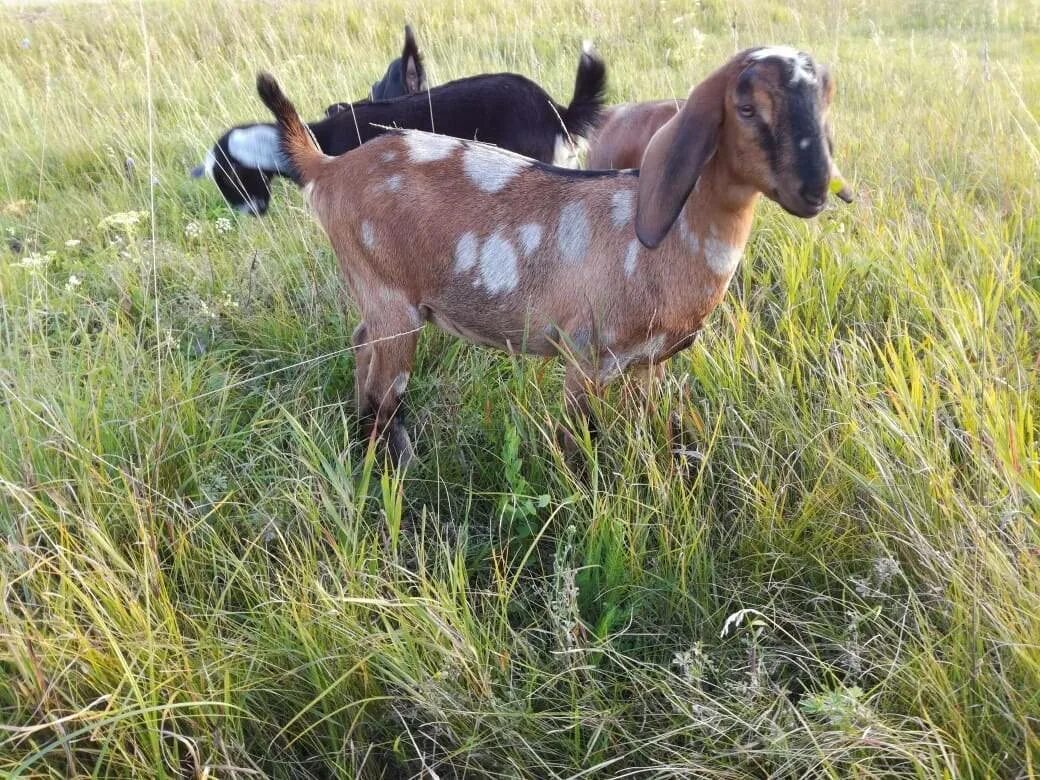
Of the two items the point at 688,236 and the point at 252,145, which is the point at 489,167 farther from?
the point at 252,145

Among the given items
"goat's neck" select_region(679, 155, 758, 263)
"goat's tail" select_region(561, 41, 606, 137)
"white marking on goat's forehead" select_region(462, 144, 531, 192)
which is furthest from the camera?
"goat's tail" select_region(561, 41, 606, 137)

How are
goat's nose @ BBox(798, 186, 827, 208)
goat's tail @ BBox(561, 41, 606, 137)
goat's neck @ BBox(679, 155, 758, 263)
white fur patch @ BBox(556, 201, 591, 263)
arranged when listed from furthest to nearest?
goat's tail @ BBox(561, 41, 606, 137), white fur patch @ BBox(556, 201, 591, 263), goat's neck @ BBox(679, 155, 758, 263), goat's nose @ BBox(798, 186, 827, 208)

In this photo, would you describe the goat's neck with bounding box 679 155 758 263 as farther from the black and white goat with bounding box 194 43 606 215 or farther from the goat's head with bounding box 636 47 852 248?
the black and white goat with bounding box 194 43 606 215

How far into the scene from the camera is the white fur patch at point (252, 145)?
3.50 metres

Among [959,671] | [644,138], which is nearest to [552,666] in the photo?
[959,671]

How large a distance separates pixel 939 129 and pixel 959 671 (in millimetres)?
3439

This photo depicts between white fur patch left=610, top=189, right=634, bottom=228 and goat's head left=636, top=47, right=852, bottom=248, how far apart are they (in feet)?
0.63

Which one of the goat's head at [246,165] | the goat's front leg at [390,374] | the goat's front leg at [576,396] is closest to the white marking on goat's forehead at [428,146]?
the goat's front leg at [390,374]

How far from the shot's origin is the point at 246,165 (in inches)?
139

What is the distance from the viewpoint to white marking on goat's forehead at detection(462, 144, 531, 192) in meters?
2.30

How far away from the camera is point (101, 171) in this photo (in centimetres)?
456

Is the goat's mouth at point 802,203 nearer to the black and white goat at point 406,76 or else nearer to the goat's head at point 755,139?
the goat's head at point 755,139

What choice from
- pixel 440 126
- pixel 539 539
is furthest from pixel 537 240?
pixel 440 126

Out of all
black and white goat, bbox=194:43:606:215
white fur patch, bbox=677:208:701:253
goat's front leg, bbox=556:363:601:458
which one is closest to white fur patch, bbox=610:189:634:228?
white fur patch, bbox=677:208:701:253
